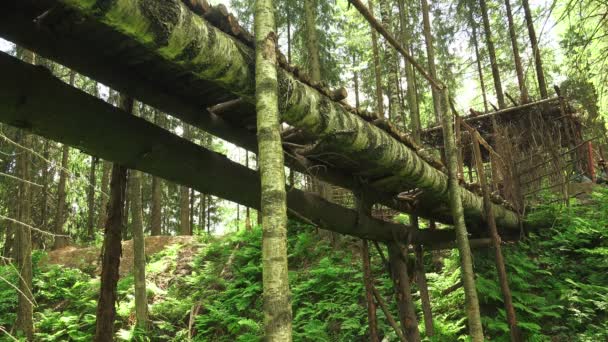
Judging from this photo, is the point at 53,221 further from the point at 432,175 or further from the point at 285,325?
the point at 285,325

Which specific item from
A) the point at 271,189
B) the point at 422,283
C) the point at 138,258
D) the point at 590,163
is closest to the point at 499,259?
the point at 422,283

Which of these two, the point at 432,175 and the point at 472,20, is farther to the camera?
the point at 472,20

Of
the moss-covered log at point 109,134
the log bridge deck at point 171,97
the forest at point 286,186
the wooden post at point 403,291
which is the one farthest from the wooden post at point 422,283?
the moss-covered log at point 109,134

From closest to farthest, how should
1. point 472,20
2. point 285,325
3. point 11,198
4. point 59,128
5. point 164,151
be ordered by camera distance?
point 285,325
point 59,128
point 164,151
point 11,198
point 472,20

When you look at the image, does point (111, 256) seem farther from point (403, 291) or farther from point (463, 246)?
point (403, 291)

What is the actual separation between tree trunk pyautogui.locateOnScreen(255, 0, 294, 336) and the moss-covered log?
3.52ft

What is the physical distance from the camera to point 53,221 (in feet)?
65.8

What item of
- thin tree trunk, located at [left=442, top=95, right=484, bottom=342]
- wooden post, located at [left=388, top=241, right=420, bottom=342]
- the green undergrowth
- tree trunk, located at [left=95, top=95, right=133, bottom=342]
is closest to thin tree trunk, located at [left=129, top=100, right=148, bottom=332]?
the green undergrowth

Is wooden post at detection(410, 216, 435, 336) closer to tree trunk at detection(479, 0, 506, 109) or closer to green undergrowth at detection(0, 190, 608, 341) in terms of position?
green undergrowth at detection(0, 190, 608, 341)

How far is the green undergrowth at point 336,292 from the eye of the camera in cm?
797

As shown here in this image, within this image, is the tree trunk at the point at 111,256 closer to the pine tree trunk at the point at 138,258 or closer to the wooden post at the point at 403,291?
the wooden post at the point at 403,291

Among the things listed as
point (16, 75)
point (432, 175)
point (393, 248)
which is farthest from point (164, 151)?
point (393, 248)

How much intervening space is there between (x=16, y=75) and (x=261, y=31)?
1483 millimetres

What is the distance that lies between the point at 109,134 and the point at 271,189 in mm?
1303
